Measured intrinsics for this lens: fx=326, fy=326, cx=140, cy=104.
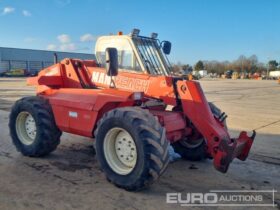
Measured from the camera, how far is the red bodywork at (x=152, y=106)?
4.92m

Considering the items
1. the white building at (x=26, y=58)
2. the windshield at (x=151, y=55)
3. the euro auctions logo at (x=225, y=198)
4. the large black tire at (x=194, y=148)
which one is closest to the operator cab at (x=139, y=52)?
the windshield at (x=151, y=55)

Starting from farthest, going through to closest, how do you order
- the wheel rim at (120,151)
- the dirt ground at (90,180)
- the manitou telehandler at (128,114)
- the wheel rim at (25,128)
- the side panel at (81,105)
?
the wheel rim at (25,128)
the side panel at (81,105)
the wheel rim at (120,151)
the manitou telehandler at (128,114)
the dirt ground at (90,180)

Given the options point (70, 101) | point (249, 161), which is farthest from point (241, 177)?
point (70, 101)

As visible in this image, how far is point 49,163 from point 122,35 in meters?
2.64

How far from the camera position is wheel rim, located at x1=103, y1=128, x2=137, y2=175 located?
15.6 feet

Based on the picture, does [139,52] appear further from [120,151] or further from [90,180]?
[90,180]

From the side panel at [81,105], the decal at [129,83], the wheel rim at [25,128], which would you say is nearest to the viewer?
the side panel at [81,105]

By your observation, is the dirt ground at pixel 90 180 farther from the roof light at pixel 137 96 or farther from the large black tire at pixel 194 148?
the roof light at pixel 137 96

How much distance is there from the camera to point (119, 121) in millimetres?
4598

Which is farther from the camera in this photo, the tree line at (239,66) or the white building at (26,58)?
the tree line at (239,66)

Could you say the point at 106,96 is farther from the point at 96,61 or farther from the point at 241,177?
the point at 241,177

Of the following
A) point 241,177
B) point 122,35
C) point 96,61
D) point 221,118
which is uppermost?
point 122,35

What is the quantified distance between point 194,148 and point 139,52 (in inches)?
79.7

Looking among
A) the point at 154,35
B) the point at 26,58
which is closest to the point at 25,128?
the point at 154,35
